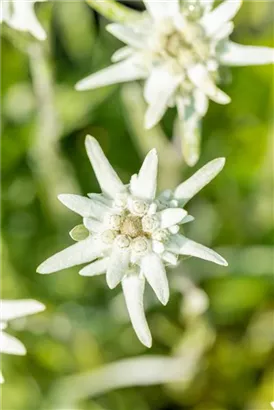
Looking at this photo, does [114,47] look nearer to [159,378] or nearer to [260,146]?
[260,146]

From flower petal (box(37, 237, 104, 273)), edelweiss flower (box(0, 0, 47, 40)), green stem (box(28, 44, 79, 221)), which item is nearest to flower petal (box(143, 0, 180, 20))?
edelweiss flower (box(0, 0, 47, 40))

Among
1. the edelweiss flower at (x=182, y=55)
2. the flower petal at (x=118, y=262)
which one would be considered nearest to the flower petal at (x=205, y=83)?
the edelweiss flower at (x=182, y=55)

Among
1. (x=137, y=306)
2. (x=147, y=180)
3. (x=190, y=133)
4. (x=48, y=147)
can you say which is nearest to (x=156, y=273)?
(x=137, y=306)

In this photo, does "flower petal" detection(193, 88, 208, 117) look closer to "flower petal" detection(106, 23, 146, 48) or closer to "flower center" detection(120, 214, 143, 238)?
"flower petal" detection(106, 23, 146, 48)

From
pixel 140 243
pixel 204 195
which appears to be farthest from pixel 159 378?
pixel 140 243

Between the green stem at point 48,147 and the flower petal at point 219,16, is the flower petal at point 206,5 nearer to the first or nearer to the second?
the flower petal at point 219,16

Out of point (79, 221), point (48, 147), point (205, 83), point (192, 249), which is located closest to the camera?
point (192, 249)

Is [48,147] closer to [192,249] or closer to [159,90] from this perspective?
[159,90]
